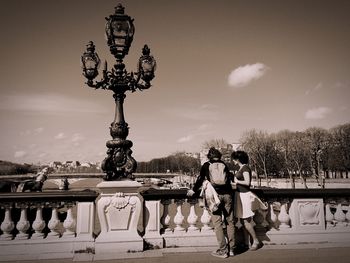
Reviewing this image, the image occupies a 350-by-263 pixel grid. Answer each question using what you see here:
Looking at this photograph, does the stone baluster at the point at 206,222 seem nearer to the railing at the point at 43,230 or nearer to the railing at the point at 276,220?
the railing at the point at 276,220

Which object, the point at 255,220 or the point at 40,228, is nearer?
the point at 40,228

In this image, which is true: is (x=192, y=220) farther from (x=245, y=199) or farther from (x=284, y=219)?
(x=284, y=219)

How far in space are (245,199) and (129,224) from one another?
2.37 m

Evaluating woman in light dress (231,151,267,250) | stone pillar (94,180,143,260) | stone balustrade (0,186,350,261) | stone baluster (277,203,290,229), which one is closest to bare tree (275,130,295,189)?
stone balustrade (0,186,350,261)

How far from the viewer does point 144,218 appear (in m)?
6.79

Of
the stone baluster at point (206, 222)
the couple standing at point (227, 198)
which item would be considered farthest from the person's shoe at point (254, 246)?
the stone baluster at point (206, 222)

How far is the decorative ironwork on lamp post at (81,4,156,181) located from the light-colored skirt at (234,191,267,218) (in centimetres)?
222

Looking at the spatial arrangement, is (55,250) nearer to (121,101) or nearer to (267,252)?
(121,101)

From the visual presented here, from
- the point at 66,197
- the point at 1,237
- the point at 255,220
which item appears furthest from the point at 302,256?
the point at 1,237

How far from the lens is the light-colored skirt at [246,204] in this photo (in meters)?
6.38

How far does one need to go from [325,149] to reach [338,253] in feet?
209

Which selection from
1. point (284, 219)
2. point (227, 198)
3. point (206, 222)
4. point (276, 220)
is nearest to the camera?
point (227, 198)

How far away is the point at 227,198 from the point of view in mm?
6184

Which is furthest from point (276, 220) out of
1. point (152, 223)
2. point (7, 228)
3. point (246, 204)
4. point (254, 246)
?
point (7, 228)
